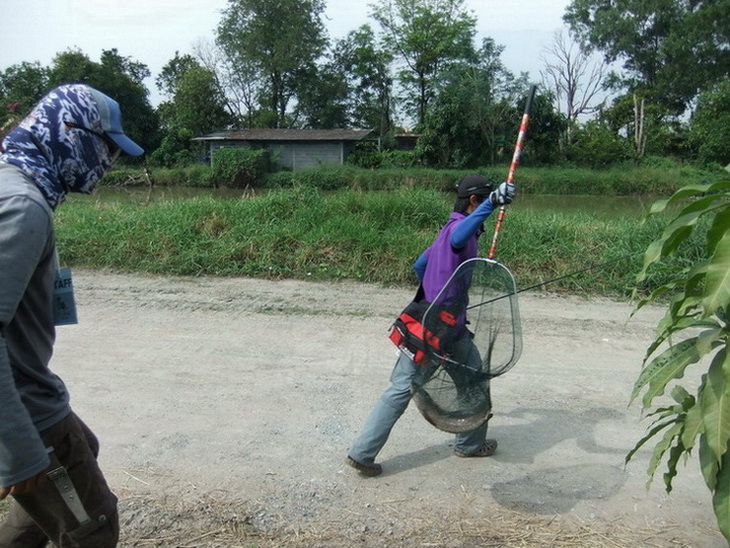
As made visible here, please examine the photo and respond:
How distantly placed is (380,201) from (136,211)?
423 centimetres

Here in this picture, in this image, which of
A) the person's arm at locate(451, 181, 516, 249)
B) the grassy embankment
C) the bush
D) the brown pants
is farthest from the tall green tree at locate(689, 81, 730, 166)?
the brown pants

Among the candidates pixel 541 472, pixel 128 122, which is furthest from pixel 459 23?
pixel 541 472

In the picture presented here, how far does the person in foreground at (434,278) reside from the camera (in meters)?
3.79

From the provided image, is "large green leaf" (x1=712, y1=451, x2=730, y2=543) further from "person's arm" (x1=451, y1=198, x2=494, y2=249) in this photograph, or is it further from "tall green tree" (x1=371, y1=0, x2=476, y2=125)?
"tall green tree" (x1=371, y1=0, x2=476, y2=125)

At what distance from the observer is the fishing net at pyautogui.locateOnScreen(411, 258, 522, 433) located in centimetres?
371

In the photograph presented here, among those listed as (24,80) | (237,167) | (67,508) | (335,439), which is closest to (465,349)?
(335,439)

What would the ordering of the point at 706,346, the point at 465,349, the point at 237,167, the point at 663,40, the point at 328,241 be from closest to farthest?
the point at 706,346 → the point at 465,349 → the point at 328,241 → the point at 237,167 → the point at 663,40

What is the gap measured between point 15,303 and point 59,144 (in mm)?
561

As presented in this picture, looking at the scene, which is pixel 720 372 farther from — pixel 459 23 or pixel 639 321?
pixel 459 23

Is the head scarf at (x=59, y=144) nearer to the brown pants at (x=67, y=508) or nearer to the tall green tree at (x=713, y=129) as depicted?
the brown pants at (x=67, y=508)

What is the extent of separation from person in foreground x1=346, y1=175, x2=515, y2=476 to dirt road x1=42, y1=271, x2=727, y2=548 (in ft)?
0.59

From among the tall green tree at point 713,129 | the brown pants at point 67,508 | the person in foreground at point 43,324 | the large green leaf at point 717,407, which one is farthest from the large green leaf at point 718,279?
the tall green tree at point 713,129

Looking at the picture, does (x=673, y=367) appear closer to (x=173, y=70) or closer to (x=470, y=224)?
(x=470, y=224)

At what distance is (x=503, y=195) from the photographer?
372 cm
